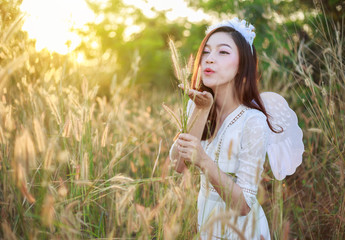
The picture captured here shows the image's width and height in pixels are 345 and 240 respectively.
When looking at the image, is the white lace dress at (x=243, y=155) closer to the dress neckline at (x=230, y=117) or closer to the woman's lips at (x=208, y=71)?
the dress neckline at (x=230, y=117)

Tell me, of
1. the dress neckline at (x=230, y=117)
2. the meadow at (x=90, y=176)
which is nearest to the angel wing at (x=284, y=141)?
the meadow at (x=90, y=176)

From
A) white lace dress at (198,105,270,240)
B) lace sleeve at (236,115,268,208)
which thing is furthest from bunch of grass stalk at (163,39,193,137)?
lace sleeve at (236,115,268,208)

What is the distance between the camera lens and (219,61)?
1.79 meters

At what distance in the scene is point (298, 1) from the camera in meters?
3.80

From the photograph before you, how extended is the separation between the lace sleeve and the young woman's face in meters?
0.29

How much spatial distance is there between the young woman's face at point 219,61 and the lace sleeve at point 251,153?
29 centimetres

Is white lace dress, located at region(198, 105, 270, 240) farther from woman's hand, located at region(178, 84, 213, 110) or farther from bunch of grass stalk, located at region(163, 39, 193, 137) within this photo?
bunch of grass stalk, located at region(163, 39, 193, 137)

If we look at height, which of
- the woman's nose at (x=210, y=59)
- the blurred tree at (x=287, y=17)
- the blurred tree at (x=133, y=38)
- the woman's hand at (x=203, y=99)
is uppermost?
the blurred tree at (x=133, y=38)

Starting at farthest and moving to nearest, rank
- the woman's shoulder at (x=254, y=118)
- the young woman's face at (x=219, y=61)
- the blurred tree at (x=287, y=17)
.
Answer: the blurred tree at (x=287, y=17) < the young woman's face at (x=219, y=61) < the woman's shoulder at (x=254, y=118)

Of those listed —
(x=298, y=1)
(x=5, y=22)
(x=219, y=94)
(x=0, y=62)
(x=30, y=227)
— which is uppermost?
(x=298, y=1)

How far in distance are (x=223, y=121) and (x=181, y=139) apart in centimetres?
55

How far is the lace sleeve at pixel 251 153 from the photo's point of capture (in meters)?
1.56

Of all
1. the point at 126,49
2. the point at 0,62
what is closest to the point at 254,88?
the point at 0,62

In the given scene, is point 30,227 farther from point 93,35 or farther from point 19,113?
point 93,35
